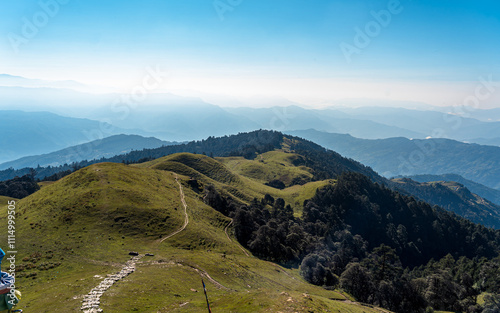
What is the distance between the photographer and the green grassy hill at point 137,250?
31.6 m

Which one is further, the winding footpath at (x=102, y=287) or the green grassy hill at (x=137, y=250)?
the green grassy hill at (x=137, y=250)

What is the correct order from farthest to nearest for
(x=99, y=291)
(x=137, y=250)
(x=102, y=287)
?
1. (x=137, y=250)
2. (x=102, y=287)
3. (x=99, y=291)

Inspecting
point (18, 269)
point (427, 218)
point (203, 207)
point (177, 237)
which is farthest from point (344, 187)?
point (18, 269)

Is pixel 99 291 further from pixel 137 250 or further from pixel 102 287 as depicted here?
pixel 137 250

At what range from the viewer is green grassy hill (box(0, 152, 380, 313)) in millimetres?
31641

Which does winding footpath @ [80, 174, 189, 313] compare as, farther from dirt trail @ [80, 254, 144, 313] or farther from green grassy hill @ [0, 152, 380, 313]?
green grassy hill @ [0, 152, 380, 313]

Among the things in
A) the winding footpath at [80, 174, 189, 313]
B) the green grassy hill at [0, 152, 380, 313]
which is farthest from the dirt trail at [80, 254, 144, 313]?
the green grassy hill at [0, 152, 380, 313]

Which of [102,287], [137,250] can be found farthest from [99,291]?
[137,250]

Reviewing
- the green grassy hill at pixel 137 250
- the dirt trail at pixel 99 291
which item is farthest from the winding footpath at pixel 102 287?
the green grassy hill at pixel 137 250

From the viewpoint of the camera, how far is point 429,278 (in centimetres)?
7938

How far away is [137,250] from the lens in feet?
179

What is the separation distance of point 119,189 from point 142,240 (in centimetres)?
2301

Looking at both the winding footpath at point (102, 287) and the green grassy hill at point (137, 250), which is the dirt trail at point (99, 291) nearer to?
the winding footpath at point (102, 287)

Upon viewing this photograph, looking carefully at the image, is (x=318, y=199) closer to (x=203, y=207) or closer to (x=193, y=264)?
(x=203, y=207)
